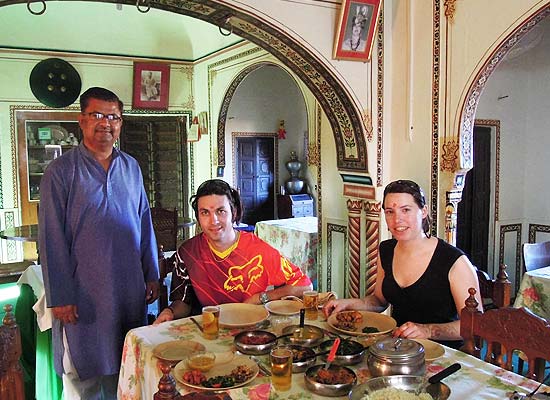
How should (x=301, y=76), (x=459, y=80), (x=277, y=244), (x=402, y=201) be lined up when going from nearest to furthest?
(x=402, y=201) → (x=459, y=80) → (x=301, y=76) → (x=277, y=244)

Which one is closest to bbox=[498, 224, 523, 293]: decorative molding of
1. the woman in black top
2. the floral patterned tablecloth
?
the floral patterned tablecloth

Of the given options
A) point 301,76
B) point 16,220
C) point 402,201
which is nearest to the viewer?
point 402,201

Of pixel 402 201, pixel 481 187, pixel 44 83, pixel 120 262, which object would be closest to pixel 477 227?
pixel 481 187

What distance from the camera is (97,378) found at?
8.64ft

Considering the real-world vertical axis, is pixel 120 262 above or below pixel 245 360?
above

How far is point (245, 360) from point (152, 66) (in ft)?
22.3

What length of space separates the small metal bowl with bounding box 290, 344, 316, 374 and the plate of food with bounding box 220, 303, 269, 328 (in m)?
0.36

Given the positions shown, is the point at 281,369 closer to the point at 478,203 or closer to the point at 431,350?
the point at 431,350

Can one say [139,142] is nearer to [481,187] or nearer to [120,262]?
[481,187]

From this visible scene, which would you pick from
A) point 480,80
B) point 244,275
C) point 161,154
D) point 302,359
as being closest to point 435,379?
point 302,359

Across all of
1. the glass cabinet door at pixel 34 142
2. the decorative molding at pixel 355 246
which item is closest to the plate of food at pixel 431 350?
the decorative molding at pixel 355 246

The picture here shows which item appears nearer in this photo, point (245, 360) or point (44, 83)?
point (245, 360)

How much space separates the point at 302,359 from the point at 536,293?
2.53m

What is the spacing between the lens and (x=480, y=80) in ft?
11.6
